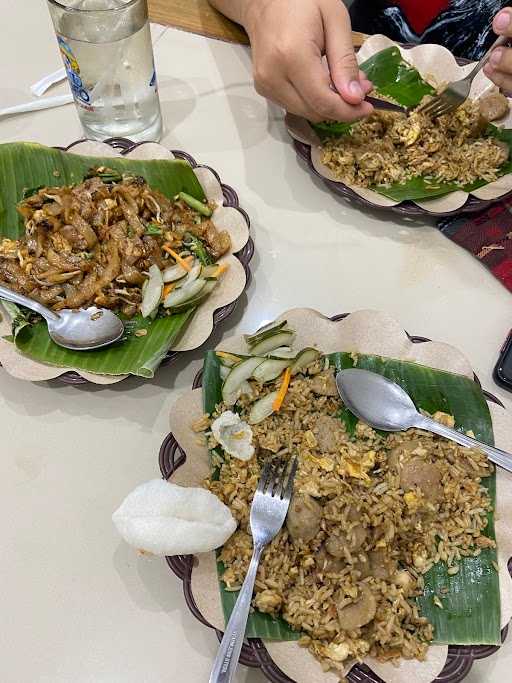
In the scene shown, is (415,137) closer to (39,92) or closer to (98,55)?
(98,55)

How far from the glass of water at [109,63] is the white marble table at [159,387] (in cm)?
22

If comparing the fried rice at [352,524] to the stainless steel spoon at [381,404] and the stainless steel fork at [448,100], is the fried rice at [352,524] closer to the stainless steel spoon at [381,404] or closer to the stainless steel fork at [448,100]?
the stainless steel spoon at [381,404]

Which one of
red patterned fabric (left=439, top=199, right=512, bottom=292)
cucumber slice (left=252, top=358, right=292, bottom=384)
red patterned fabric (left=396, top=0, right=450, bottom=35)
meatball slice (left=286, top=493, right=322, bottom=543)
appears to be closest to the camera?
meatball slice (left=286, top=493, right=322, bottom=543)

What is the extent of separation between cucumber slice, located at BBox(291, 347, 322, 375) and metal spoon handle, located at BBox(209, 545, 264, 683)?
0.56 meters

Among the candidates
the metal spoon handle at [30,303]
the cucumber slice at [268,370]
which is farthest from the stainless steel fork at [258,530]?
the metal spoon handle at [30,303]

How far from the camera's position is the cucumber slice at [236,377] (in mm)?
1483

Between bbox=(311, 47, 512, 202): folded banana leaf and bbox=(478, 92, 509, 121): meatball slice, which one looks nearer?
bbox=(311, 47, 512, 202): folded banana leaf

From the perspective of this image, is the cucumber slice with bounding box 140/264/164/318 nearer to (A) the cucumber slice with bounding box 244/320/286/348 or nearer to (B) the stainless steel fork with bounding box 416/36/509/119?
(A) the cucumber slice with bounding box 244/320/286/348

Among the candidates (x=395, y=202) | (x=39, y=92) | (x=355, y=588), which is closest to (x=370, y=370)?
(x=355, y=588)

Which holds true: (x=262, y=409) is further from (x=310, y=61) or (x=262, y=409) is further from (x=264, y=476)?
(x=310, y=61)

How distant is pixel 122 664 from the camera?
4.22ft

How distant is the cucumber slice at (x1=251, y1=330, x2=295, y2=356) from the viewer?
1.52m

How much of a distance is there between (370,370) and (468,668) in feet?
2.40

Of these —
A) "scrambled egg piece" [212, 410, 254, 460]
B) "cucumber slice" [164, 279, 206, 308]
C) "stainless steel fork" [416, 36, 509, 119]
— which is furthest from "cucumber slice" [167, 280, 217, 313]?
"stainless steel fork" [416, 36, 509, 119]
